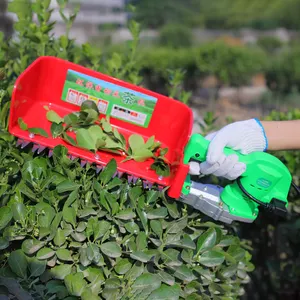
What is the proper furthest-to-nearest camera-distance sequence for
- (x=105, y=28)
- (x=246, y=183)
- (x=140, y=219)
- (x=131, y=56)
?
(x=105, y=28) < (x=131, y=56) < (x=246, y=183) < (x=140, y=219)

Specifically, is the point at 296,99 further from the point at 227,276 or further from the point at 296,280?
the point at 227,276

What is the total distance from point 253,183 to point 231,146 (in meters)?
0.16

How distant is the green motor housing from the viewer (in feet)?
5.76

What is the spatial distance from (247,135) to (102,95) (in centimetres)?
61

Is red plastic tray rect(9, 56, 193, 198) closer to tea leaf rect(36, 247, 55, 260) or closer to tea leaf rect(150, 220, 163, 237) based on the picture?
tea leaf rect(150, 220, 163, 237)

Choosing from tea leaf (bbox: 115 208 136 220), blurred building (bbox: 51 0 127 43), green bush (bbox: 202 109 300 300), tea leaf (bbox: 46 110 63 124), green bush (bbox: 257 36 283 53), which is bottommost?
green bush (bbox: 257 36 283 53)

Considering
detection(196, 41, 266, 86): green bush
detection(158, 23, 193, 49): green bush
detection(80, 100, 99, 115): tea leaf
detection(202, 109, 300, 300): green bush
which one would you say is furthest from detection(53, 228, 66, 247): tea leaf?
detection(158, 23, 193, 49): green bush

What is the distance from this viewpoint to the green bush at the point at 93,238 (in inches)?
59.6

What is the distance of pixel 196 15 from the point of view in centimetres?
4809

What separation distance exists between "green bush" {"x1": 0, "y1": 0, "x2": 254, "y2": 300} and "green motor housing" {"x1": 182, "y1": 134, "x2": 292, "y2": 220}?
117 millimetres

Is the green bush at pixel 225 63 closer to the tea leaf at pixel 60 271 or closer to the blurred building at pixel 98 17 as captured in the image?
the blurred building at pixel 98 17

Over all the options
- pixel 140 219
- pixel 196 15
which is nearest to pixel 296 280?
pixel 140 219

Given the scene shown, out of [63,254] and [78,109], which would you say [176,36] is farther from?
[63,254]

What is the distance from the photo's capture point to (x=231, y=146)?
5.81ft
